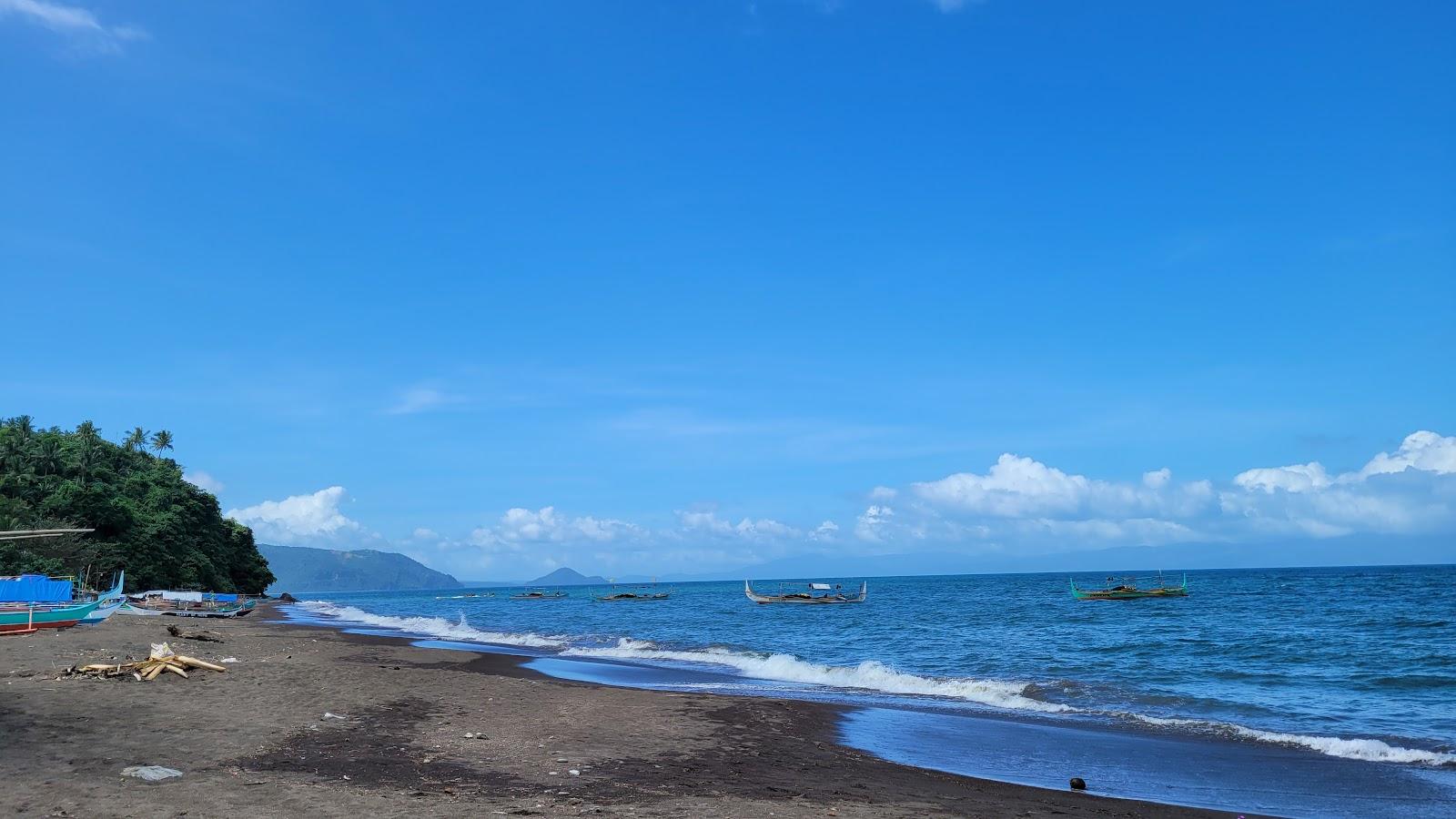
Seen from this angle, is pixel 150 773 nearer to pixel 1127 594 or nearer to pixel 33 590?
pixel 33 590

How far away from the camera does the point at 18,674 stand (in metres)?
15.8

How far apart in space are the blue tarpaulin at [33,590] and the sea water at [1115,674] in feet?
52.3

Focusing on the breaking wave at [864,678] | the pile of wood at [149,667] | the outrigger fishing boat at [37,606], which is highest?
the outrigger fishing boat at [37,606]

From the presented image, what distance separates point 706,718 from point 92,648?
1585cm

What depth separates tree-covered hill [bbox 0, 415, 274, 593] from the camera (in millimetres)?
53750

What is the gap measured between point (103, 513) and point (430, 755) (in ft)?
232

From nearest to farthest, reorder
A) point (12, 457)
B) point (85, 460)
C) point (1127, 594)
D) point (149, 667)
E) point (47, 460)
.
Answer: point (149, 667), point (12, 457), point (47, 460), point (85, 460), point (1127, 594)

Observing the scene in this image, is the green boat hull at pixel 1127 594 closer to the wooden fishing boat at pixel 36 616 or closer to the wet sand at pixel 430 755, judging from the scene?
the wet sand at pixel 430 755

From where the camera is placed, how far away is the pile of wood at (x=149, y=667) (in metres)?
15.6

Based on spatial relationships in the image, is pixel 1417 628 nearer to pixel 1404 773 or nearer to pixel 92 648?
pixel 1404 773

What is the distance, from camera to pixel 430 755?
37.5 ft

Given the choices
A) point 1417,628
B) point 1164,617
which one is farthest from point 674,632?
point 1417,628

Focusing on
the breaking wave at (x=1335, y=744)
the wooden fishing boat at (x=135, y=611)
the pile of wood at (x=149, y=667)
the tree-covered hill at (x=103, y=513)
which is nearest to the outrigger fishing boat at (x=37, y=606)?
the pile of wood at (x=149, y=667)

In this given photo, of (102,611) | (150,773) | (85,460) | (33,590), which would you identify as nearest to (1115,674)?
(150,773)
